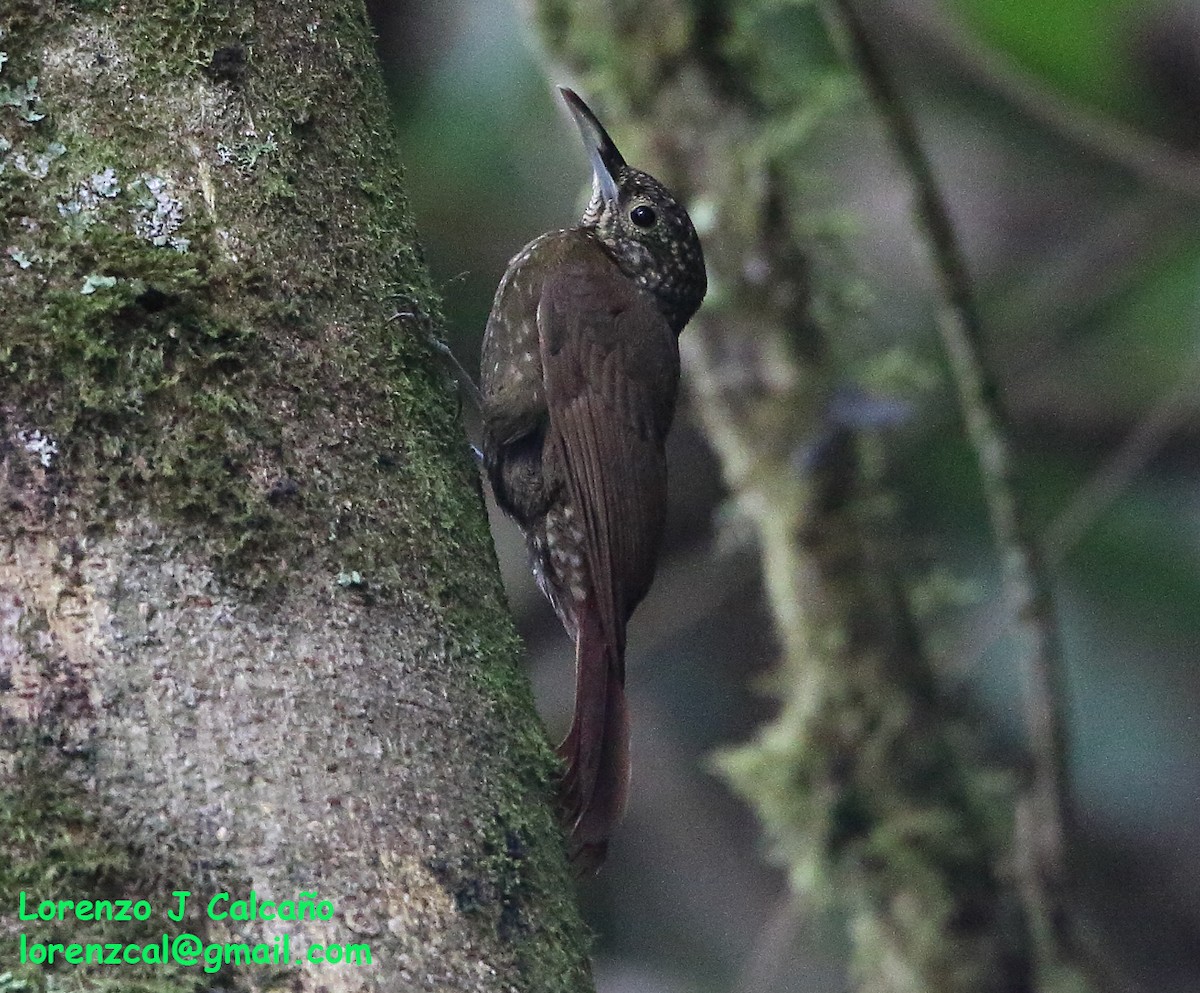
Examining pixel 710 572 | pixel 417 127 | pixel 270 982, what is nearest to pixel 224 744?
pixel 270 982

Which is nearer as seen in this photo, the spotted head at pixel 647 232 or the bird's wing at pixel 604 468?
the bird's wing at pixel 604 468

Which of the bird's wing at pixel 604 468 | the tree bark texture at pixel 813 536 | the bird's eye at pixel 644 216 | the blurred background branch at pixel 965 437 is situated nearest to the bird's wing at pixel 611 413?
the bird's wing at pixel 604 468

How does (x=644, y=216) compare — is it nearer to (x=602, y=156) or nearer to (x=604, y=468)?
(x=602, y=156)

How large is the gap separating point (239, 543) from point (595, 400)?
1.48 metres

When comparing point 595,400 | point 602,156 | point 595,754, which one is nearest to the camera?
point 595,754

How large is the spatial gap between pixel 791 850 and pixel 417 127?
122 inches

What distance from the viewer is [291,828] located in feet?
5.20

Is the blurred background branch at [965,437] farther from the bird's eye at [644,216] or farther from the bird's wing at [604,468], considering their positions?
the bird's wing at [604,468]

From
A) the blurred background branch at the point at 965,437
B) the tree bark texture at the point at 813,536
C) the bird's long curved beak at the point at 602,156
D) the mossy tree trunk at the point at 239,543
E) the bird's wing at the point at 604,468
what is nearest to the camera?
the mossy tree trunk at the point at 239,543

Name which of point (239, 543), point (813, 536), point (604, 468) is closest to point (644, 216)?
point (604, 468)

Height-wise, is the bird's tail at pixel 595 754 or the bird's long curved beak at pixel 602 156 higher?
the bird's long curved beak at pixel 602 156

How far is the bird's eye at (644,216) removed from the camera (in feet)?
11.6

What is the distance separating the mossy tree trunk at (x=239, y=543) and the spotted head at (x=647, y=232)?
1472 mm

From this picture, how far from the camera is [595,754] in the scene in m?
2.51
